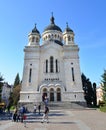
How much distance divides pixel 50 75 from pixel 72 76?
595 cm

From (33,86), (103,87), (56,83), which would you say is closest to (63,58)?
(56,83)

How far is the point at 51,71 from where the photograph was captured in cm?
4384

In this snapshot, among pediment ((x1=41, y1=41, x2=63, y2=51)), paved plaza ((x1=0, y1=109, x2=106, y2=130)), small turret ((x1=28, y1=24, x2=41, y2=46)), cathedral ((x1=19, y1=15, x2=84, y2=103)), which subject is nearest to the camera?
paved plaza ((x1=0, y1=109, x2=106, y2=130))

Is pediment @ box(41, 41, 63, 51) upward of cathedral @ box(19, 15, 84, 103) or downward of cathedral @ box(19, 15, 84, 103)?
upward

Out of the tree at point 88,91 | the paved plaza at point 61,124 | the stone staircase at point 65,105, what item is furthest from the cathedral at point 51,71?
the paved plaza at point 61,124

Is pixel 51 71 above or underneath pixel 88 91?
above

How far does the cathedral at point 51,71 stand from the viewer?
4028 cm

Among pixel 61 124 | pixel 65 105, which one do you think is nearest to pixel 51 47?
pixel 65 105

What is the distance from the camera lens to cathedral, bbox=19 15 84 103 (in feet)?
132

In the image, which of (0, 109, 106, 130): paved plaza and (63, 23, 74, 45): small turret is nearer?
(0, 109, 106, 130): paved plaza

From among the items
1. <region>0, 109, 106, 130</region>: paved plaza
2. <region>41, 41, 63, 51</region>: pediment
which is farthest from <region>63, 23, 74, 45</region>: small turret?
<region>0, 109, 106, 130</region>: paved plaza

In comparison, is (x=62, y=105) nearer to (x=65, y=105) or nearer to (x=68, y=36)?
(x=65, y=105)

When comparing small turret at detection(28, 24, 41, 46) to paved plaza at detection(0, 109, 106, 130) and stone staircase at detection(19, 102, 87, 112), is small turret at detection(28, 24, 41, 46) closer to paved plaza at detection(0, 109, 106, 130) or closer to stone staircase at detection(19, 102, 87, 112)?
stone staircase at detection(19, 102, 87, 112)

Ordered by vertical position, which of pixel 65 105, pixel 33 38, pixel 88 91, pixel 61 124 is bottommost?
Answer: pixel 61 124
